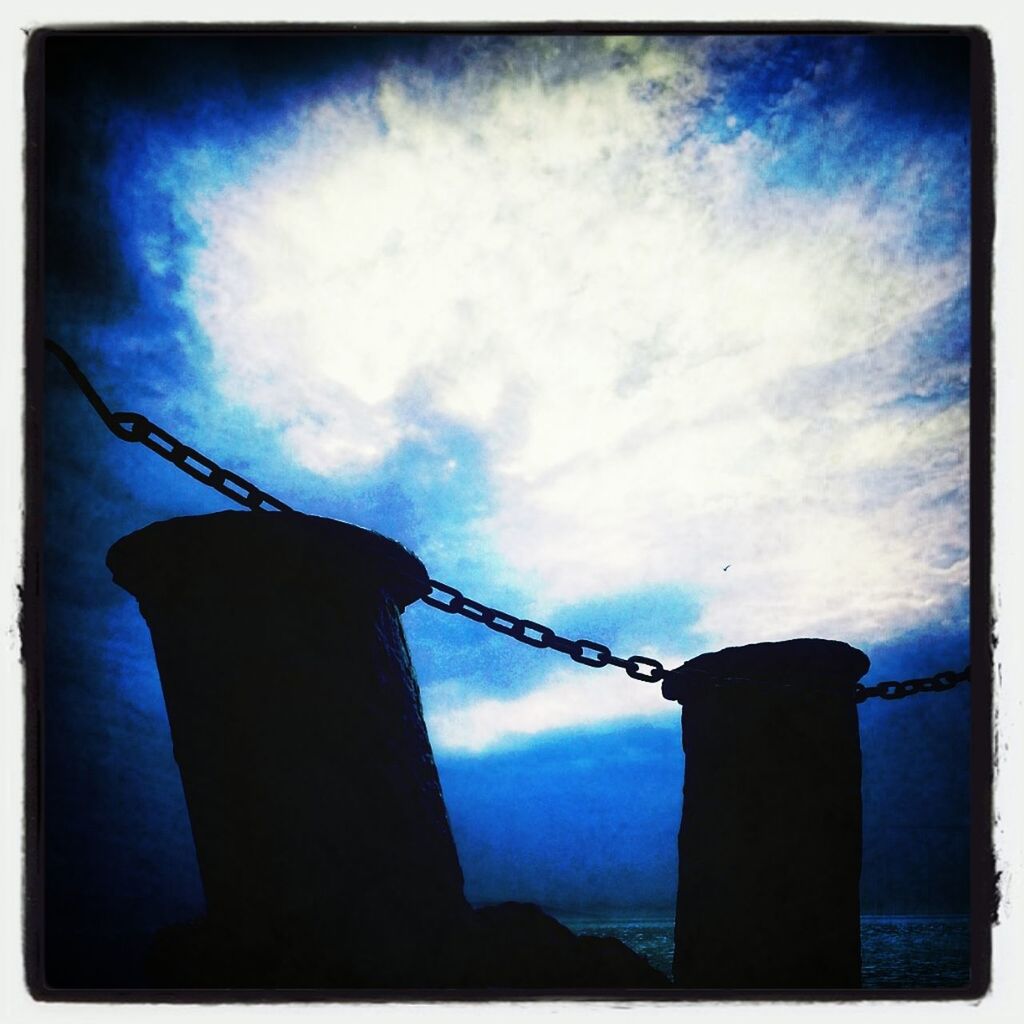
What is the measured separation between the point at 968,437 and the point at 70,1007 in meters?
2.16

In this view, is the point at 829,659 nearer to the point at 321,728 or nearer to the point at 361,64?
the point at 321,728

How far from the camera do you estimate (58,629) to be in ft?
6.03

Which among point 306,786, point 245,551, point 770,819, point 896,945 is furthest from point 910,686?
point 245,551

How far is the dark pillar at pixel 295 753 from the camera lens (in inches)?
70.6

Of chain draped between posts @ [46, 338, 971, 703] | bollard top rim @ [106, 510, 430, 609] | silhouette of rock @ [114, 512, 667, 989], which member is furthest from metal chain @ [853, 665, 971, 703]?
bollard top rim @ [106, 510, 430, 609]

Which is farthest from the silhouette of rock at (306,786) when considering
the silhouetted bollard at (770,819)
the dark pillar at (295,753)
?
the silhouetted bollard at (770,819)

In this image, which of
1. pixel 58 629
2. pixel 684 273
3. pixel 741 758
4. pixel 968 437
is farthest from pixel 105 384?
pixel 968 437

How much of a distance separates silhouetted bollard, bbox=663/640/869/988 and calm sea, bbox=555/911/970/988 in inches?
1.7

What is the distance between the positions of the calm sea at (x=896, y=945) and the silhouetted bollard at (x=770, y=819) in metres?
0.04

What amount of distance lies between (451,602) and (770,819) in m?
0.85

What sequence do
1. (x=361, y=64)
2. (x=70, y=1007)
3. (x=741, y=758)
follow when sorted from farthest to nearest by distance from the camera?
1. (x=741, y=758)
2. (x=361, y=64)
3. (x=70, y=1007)

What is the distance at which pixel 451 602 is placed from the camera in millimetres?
1908

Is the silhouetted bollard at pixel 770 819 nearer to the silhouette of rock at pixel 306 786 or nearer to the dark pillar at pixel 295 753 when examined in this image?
the silhouette of rock at pixel 306 786

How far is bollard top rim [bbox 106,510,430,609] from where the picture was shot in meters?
1.84
